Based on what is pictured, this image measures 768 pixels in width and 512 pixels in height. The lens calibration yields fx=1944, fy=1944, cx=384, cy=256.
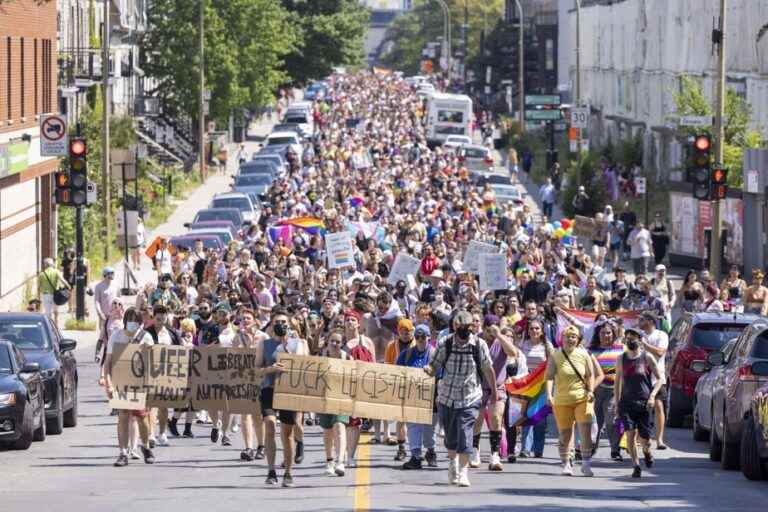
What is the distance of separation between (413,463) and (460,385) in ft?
6.43

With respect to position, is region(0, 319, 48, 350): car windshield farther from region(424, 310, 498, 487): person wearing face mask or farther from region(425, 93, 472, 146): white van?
region(425, 93, 472, 146): white van

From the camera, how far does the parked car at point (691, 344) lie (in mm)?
23484

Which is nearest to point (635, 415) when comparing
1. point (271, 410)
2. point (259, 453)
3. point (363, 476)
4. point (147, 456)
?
point (363, 476)

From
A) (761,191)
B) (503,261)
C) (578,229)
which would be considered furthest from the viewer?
(578,229)

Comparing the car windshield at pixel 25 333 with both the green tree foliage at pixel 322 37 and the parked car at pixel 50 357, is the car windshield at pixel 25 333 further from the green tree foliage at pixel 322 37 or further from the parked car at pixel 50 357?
the green tree foliage at pixel 322 37

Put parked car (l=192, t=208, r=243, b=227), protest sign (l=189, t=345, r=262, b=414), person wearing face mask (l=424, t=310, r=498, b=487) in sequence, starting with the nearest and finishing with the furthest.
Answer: person wearing face mask (l=424, t=310, r=498, b=487)
protest sign (l=189, t=345, r=262, b=414)
parked car (l=192, t=208, r=243, b=227)

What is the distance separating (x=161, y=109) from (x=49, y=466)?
6786 centimetres

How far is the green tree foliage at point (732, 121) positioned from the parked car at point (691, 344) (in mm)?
27763

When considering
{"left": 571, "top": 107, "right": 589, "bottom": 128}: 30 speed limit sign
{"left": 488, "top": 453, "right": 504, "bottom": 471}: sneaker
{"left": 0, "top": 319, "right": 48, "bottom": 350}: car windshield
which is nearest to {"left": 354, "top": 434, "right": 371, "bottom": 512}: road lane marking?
{"left": 488, "top": 453, "right": 504, "bottom": 471}: sneaker

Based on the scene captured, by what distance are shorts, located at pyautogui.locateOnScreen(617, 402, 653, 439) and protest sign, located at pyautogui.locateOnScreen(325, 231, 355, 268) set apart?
1535 centimetres

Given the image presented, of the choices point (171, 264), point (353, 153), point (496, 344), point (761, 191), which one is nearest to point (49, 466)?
point (496, 344)

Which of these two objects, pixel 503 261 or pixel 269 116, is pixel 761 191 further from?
pixel 269 116

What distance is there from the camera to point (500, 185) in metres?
68.1

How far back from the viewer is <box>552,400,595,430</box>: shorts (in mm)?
18891
